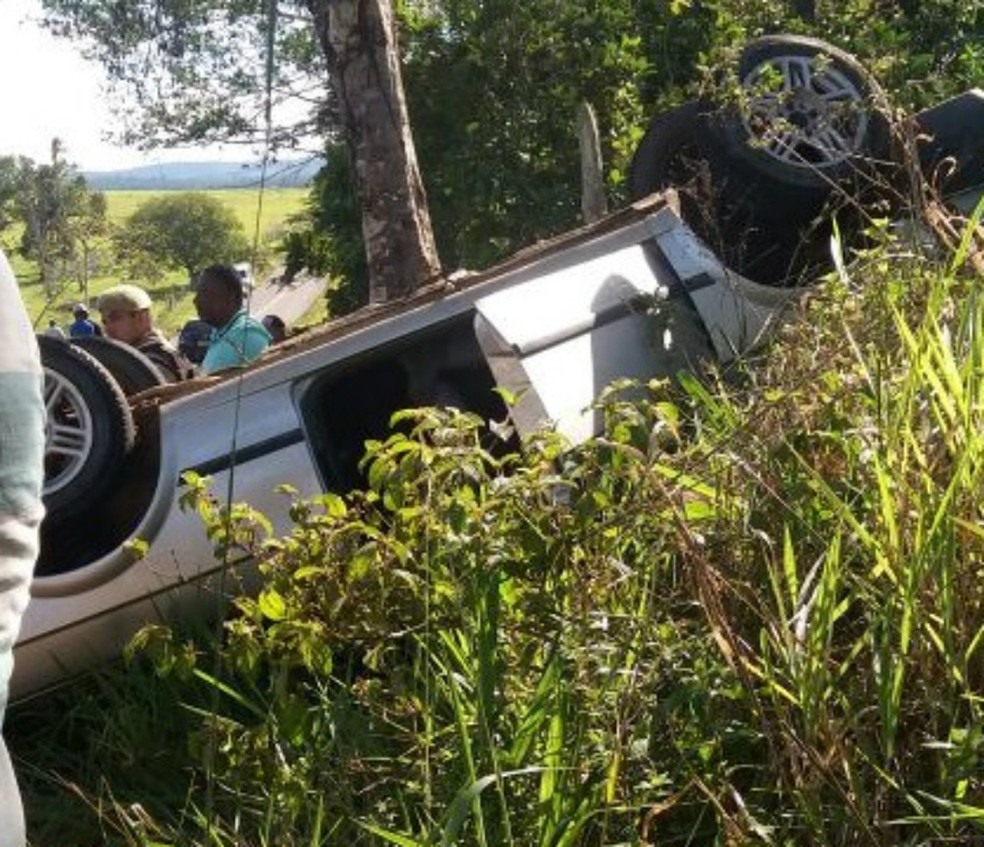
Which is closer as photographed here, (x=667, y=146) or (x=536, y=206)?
(x=667, y=146)

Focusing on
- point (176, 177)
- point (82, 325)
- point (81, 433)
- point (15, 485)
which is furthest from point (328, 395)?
point (82, 325)

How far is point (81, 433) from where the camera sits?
4.63 meters

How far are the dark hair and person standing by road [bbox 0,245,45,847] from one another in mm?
5371

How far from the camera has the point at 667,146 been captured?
653 cm

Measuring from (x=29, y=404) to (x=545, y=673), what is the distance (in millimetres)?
1470

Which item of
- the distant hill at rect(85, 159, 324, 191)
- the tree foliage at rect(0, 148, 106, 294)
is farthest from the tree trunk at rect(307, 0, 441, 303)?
the distant hill at rect(85, 159, 324, 191)

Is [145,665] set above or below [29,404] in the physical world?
below

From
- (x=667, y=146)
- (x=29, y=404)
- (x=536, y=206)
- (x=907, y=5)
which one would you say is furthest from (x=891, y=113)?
Answer: (x=907, y=5)

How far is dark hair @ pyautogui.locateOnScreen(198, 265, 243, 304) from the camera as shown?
266 inches

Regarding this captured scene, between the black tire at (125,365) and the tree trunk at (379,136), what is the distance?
2060 mm

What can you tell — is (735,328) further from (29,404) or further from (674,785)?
(29,404)

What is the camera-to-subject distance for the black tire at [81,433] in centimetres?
462

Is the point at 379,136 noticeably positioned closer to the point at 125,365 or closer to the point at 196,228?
the point at 125,365

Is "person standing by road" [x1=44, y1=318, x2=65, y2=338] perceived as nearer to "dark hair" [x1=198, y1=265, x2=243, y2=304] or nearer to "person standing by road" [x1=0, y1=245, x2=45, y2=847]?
"dark hair" [x1=198, y1=265, x2=243, y2=304]
